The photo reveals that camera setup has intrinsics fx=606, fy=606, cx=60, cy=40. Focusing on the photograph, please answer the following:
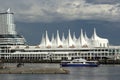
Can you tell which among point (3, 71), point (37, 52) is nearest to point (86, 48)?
point (37, 52)

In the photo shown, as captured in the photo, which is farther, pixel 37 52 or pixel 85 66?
pixel 37 52

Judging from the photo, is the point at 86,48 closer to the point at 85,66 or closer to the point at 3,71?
the point at 85,66

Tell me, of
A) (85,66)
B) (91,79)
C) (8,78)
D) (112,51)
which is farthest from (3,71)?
(112,51)

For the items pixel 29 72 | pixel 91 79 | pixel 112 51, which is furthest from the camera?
pixel 112 51

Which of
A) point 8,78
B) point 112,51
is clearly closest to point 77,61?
point 112,51

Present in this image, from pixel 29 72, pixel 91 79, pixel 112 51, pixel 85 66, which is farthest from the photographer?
pixel 112 51

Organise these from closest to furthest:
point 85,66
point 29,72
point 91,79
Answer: point 91,79 < point 29,72 < point 85,66

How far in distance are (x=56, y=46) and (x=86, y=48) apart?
428 inches

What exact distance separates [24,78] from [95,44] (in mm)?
104881

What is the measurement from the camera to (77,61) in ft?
495

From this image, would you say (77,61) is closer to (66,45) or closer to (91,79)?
(66,45)

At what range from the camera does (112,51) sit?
19025 centimetres

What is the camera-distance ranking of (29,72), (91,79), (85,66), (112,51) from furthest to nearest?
(112,51)
(85,66)
(29,72)
(91,79)

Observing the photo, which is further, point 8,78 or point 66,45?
point 66,45
